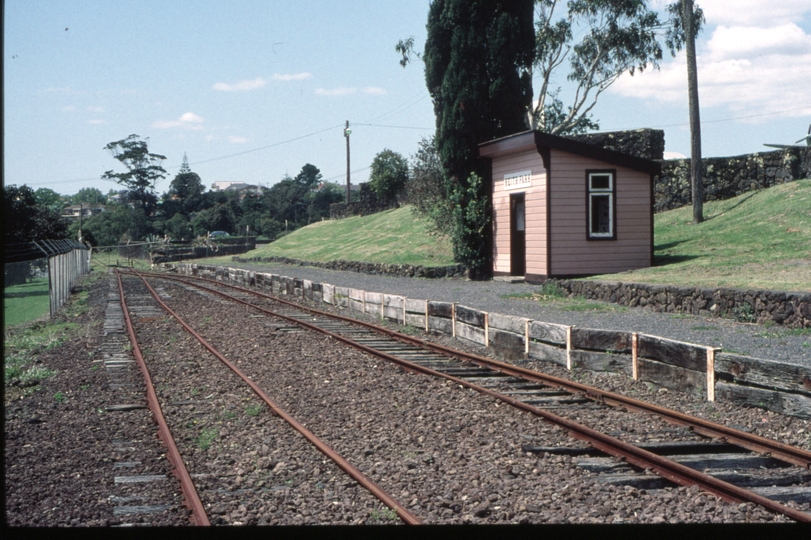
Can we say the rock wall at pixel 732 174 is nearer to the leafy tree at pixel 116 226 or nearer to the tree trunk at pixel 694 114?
the tree trunk at pixel 694 114

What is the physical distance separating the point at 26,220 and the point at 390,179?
1996 cm

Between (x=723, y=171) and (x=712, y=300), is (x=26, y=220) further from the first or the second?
(x=712, y=300)

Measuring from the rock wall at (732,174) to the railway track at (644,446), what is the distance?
59.6 feet

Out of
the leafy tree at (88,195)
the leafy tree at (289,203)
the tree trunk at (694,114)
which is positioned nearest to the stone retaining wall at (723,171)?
the tree trunk at (694,114)

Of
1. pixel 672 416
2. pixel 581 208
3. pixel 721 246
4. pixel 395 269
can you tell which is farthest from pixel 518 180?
pixel 672 416

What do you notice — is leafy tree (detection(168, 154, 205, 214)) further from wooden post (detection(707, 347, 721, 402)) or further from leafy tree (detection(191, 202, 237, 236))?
wooden post (detection(707, 347, 721, 402))

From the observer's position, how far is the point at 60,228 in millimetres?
42344

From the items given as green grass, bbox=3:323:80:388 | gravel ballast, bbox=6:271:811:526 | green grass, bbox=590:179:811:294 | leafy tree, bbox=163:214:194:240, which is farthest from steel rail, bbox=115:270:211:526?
leafy tree, bbox=163:214:194:240

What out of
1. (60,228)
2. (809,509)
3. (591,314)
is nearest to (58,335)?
(591,314)

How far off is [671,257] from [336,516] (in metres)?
17.2

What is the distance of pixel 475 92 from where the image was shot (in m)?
23.0

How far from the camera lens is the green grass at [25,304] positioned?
2134 cm

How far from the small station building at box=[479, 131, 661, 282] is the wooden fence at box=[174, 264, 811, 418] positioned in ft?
20.0

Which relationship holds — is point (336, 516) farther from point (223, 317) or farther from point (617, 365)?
point (223, 317)
